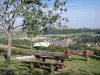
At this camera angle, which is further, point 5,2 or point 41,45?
point 41,45

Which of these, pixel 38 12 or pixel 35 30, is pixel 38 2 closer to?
pixel 38 12

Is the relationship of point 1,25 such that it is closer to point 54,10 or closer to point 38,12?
point 38,12

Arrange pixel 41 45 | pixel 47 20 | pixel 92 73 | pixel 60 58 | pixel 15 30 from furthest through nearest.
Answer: pixel 41 45 < pixel 15 30 < pixel 47 20 < pixel 60 58 < pixel 92 73

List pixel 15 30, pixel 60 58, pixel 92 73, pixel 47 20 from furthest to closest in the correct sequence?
pixel 15 30
pixel 47 20
pixel 60 58
pixel 92 73

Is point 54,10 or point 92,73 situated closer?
point 92,73

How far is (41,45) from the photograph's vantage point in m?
28.0

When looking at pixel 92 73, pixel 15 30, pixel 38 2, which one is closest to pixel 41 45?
pixel 15 30

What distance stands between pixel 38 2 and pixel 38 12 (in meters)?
0.73

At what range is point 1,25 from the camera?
13.3 m

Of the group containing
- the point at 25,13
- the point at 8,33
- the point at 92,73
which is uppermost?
the point at 25,13

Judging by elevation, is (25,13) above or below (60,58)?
above

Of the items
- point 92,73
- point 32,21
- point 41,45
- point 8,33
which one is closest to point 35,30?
point 32,21

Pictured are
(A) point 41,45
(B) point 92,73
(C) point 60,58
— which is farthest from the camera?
(A) point 41,45

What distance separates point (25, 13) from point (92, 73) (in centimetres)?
513
